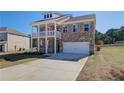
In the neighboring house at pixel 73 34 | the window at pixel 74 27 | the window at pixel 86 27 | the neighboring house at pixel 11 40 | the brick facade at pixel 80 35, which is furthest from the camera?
the neighboring house at pixel 11 40

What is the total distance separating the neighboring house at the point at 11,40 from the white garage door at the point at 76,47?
12899 millimetres

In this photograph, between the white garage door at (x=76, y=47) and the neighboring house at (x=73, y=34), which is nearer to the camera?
the neighboring house at (x=73, y=34)

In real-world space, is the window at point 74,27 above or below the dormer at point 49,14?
below

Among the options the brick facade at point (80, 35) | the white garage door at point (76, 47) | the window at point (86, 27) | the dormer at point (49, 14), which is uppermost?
the dormer at point (49, 14)

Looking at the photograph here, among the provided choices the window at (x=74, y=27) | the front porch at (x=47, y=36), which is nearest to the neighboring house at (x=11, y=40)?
the front porch at (x=47, y=36)

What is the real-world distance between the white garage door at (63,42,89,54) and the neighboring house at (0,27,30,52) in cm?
1290

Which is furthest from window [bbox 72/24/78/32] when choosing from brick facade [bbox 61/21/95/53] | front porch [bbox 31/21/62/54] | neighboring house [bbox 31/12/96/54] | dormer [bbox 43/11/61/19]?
dormer [bbox 43/11/61/19]

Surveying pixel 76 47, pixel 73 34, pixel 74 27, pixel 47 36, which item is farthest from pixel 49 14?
pixel 76 47

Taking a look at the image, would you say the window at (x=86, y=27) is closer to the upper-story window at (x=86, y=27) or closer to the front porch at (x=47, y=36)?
the upper-story window at (x=86, y=27)

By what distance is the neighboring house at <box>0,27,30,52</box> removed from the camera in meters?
26.7

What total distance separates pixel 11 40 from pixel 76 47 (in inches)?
598

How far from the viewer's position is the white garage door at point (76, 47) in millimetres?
17766
